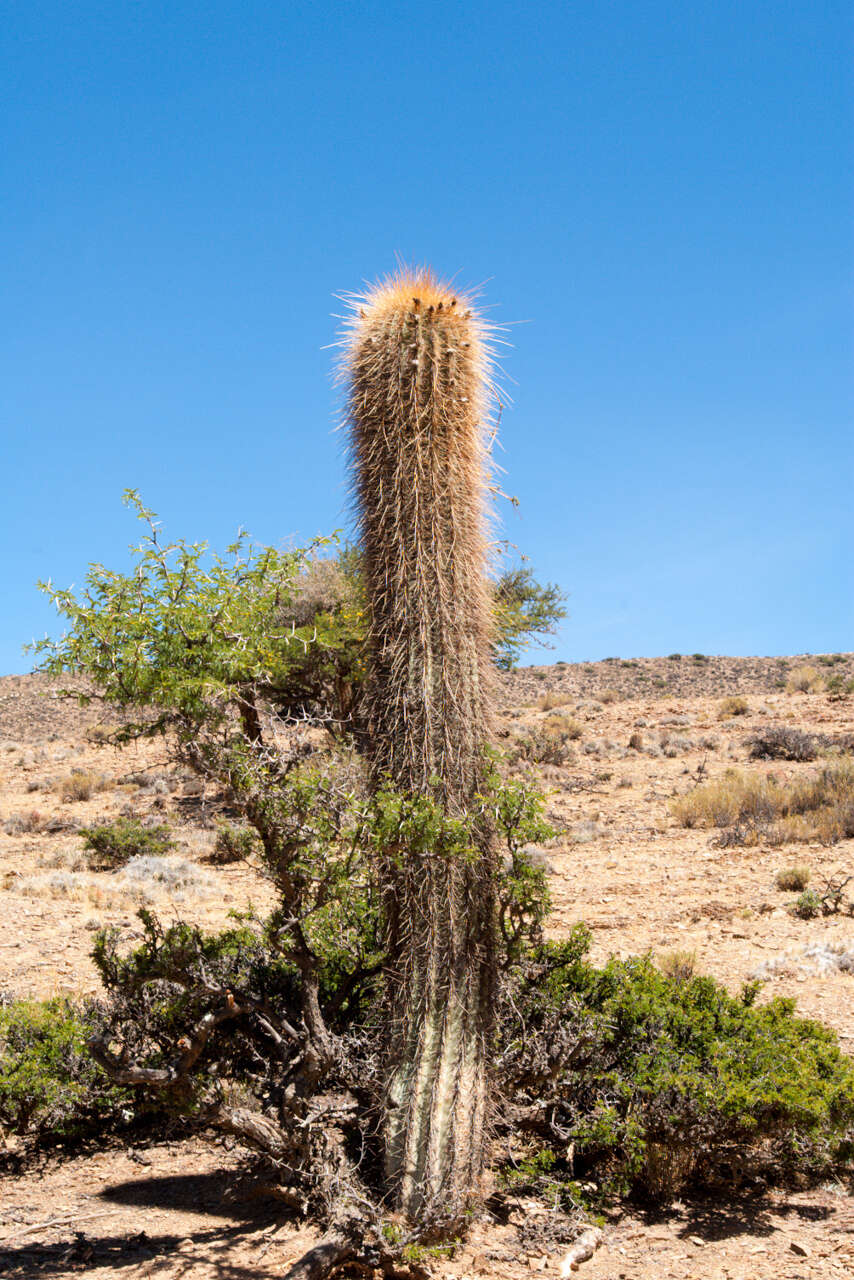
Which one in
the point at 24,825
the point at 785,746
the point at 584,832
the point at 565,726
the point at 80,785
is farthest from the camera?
the point at 565,726

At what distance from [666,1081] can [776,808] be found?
9.45 meters

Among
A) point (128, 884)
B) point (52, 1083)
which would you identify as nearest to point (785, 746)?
point (128, 884)

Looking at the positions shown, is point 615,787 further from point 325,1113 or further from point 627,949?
point 325,1113

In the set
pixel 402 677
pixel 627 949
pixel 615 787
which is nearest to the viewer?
pixel 402 677

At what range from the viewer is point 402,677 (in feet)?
15.4

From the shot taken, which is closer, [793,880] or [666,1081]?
[666,1081]

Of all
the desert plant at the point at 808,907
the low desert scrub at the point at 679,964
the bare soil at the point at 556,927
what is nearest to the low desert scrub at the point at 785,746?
the bare soil at the point at 556,927

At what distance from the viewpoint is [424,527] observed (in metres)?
4.77

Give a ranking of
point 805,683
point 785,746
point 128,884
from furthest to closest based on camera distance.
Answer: point 805,683 < point 785,746 < point 128,884

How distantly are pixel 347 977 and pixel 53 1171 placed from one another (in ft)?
6.73

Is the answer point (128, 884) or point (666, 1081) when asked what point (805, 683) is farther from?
point (666, 1081)

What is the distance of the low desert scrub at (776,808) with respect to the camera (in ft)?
40.2

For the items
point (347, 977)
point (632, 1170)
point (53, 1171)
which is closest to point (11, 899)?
point (53, 1171)

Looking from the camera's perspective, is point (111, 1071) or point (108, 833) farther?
point (108, 833)
